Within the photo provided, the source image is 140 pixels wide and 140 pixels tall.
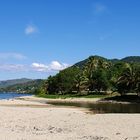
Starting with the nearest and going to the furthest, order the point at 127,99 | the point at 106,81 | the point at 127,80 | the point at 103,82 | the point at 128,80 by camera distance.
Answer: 1. the point at 127,99
2. the point at 128,80
3. the point at 127,80
4. the point at 106,81
5. the point at 103,82

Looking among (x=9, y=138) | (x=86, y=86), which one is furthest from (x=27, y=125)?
(x=86, y=86)

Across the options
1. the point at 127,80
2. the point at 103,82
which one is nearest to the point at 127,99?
the point at 127,80

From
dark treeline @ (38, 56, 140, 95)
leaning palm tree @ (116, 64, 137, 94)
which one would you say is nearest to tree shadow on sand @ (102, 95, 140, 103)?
dark treeline @ (38, 56, 140, 95)

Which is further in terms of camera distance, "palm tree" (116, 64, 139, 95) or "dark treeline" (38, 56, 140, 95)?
"dark treeline" (38, 56, 140, 95)

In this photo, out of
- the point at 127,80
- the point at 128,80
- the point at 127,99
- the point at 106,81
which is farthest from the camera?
the point at 106,81

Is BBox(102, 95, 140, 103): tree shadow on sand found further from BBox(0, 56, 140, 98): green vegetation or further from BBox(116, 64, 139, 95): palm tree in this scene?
BBox(116, 64, 139, 95): palm tree

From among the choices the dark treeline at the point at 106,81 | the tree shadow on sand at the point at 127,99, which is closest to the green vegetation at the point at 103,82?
the dark treeline at the point at 106,81

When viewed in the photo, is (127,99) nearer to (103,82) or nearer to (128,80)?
(128,80)

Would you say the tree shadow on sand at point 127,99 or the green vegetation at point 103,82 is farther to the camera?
the green vegetation at point 103,82

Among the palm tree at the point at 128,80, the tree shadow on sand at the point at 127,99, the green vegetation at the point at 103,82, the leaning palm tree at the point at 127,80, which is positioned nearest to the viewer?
the tree shadow on sand at the point at 127,99

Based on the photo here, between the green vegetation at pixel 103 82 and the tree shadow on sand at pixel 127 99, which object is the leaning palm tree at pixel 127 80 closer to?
the green vegetation at pixel 103 82

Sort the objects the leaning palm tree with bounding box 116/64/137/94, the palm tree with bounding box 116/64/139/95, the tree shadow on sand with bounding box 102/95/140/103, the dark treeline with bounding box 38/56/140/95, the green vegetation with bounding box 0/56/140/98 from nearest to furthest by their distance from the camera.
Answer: the tree shadow on sand with bounding box 102/95/140/103 < the palm tree with bounding box 116/64/139/95 < the leaning palm tree with bounding box 116/64/137/94 < the dark treeline with bounding box 38/56/140/95 < the green vegetation with bounding box 0/56/140/98

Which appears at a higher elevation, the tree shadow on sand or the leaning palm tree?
the leaning palm tree

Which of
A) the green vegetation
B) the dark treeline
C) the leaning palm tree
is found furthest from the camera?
the green vegetation
